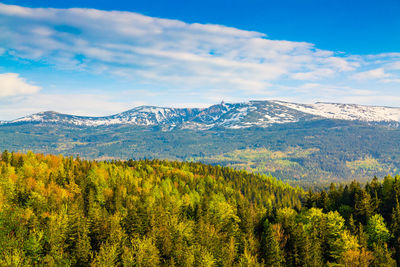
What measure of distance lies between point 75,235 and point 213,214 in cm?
5357

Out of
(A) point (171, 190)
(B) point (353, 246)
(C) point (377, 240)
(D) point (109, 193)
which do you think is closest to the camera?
(B) point (353, 246)

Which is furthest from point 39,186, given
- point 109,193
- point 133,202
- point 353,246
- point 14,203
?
point 353,246

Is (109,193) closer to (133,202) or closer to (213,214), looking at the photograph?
(133,202)

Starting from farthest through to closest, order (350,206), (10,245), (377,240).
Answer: (350,206) → (377,240) → (10,245)

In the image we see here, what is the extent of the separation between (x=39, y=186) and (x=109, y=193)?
29847mm

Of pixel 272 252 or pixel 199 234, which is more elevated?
pixel 199 234

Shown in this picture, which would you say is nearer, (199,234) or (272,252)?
(272,252)

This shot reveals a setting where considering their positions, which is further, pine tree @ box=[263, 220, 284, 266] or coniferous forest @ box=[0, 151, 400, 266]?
pine tree @ box=[263, 220, 284, 266]

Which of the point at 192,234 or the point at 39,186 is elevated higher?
the point at 39,186

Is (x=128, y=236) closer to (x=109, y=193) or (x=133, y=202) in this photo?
(x=133, y=202)

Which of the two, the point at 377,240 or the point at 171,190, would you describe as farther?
the point at 171,190

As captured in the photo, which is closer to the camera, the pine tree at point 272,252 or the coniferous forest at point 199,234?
the coniferous forest at point 199,234

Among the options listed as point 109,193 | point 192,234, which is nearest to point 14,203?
point 109,193

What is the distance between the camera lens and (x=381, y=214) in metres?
103
